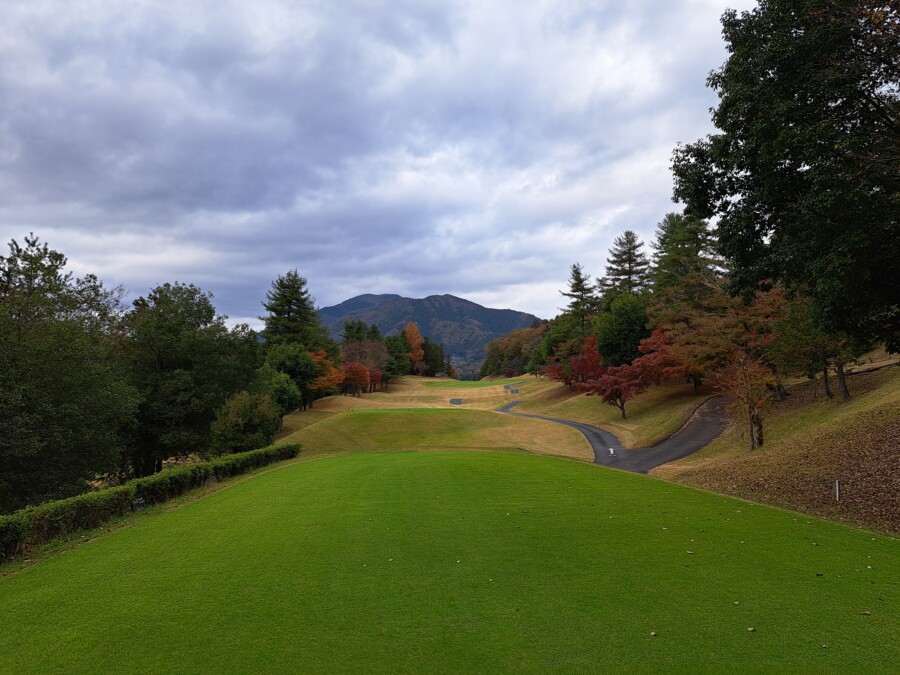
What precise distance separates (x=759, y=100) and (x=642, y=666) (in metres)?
12.1

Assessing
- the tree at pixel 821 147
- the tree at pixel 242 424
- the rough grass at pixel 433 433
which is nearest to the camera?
the tree at pixel 821 147

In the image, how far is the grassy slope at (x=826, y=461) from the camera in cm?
1244

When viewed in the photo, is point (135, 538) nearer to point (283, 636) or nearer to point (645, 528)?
point (283, 636)

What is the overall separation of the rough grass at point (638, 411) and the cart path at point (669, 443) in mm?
726

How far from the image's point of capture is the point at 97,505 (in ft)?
40.5

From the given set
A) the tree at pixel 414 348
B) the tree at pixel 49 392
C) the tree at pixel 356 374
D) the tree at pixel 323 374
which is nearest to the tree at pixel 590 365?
the tree at pixel 323 374

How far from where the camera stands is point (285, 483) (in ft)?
52.6

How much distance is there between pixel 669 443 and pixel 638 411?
11728mm

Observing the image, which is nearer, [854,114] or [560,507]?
[854,114]

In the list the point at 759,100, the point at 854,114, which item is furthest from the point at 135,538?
the point at 854,114

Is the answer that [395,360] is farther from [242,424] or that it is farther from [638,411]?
[242,424]

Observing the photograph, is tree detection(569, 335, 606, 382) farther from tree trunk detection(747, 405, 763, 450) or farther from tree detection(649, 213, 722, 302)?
tree trunk detection(747, 405, 763, 450)

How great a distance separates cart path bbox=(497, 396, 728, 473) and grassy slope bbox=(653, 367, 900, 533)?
156cm

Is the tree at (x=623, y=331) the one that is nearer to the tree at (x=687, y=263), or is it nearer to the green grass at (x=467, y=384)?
the tree at (x=687, y=263)
